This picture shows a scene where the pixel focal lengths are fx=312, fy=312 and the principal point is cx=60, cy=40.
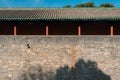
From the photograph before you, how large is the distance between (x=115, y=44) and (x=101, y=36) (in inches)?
36.0

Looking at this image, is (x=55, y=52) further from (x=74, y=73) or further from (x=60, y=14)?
(x=60, y=14)

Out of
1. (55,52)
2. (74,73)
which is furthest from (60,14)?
(74,73)

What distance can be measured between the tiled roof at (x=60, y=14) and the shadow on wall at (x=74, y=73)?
268 cm

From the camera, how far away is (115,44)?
58.0 feet

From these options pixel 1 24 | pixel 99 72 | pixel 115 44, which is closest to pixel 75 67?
Result: pixel 99 72

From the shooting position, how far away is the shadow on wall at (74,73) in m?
17.5

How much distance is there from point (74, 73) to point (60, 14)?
3866 mm

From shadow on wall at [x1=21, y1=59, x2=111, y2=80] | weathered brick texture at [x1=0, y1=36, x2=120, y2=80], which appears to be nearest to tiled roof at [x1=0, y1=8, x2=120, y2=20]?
weathered brick texture at [x1=0, y1=36, x2=120, y2=80]

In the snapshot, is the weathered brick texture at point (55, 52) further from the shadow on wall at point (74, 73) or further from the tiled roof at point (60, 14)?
the tiled roof at point (60, 14)

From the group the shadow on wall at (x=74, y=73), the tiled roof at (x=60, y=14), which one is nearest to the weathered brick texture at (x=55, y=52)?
the shadow on wall at (x=74, y=73)

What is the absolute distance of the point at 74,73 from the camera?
17547mm

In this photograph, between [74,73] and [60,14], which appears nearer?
[74,73]

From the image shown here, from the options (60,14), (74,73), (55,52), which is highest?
(60,14)

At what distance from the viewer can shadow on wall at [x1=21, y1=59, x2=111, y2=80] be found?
1752cm
